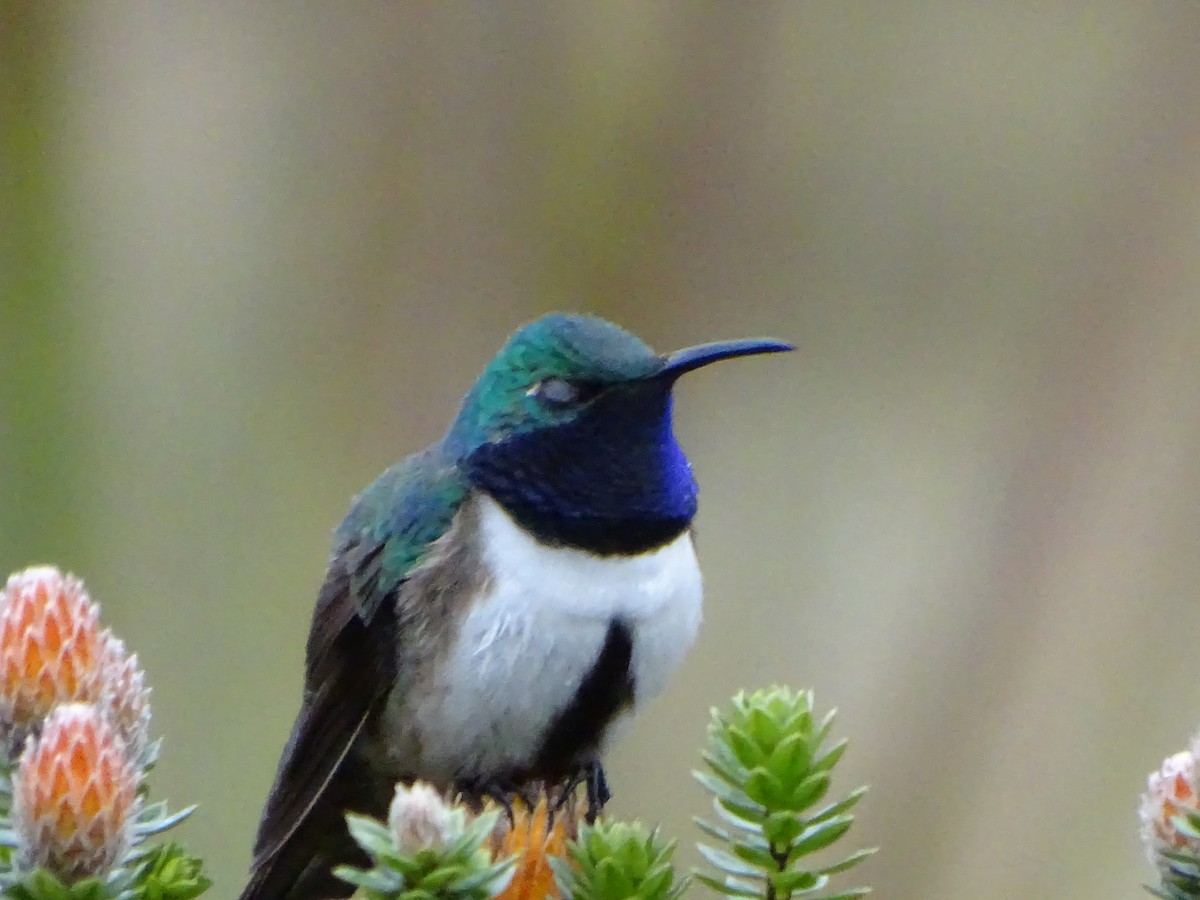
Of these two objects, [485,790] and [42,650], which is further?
[485,790]

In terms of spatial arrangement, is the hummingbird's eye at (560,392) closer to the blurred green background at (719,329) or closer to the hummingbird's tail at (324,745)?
the hummingbird's tail at (324,745)

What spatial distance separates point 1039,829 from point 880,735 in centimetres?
30

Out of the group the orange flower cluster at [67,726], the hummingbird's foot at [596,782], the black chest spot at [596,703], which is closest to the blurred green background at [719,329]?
the hummingbird's foot at [596,782]

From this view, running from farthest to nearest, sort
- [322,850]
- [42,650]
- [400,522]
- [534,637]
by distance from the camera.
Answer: [322,850]
[400,522]
[534,637]
[42,650]

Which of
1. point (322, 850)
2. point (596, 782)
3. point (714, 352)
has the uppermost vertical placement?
point (714, 352)

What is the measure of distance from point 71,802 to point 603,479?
69 centimetres

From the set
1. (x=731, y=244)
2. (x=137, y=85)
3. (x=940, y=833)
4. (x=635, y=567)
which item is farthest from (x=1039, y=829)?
(x=137, y=85)

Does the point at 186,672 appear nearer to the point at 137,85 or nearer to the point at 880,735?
the point at 137,85

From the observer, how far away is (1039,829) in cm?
217

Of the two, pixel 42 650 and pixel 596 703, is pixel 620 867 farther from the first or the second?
pixel 596 703

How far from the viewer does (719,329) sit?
2301 millimetres

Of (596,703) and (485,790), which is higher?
(596,703)

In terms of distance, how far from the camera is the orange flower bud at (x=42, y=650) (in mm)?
719

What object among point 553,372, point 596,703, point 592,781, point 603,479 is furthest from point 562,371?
point 592,781
